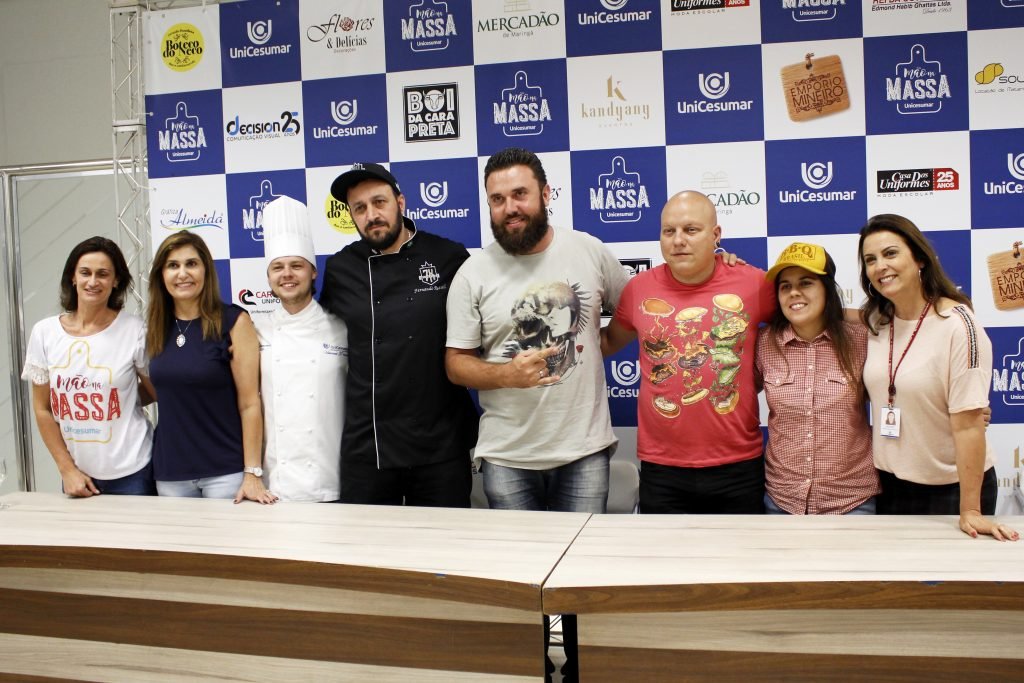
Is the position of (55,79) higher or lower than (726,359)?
higher

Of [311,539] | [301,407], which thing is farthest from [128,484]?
[311,539]

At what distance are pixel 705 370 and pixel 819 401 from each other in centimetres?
33

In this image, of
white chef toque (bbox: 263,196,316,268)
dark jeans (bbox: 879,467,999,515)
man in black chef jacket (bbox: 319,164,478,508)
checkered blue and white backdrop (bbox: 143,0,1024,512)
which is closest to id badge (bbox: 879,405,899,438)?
dark jeans (bbox: 879,467,999,515)

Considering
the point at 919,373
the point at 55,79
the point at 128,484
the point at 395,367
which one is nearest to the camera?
the point at 919,373

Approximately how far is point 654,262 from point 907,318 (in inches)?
46.2

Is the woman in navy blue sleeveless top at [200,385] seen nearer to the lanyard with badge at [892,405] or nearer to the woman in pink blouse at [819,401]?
the woman in pink blouse at [819,401]

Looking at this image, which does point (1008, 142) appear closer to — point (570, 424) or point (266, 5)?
point (570, 424)

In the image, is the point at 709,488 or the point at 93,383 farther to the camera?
the point at 93,383

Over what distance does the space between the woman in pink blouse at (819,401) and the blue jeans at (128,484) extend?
209 centimetres

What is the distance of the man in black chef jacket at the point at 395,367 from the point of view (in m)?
2.52

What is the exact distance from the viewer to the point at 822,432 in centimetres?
214

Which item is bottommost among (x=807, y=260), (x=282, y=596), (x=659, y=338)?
(x=282, y=596)

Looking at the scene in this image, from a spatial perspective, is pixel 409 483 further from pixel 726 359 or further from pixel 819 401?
pixel 819 401

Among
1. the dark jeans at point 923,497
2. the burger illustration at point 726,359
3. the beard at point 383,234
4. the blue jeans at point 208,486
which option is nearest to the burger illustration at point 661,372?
the burger illustration at point 726,359
